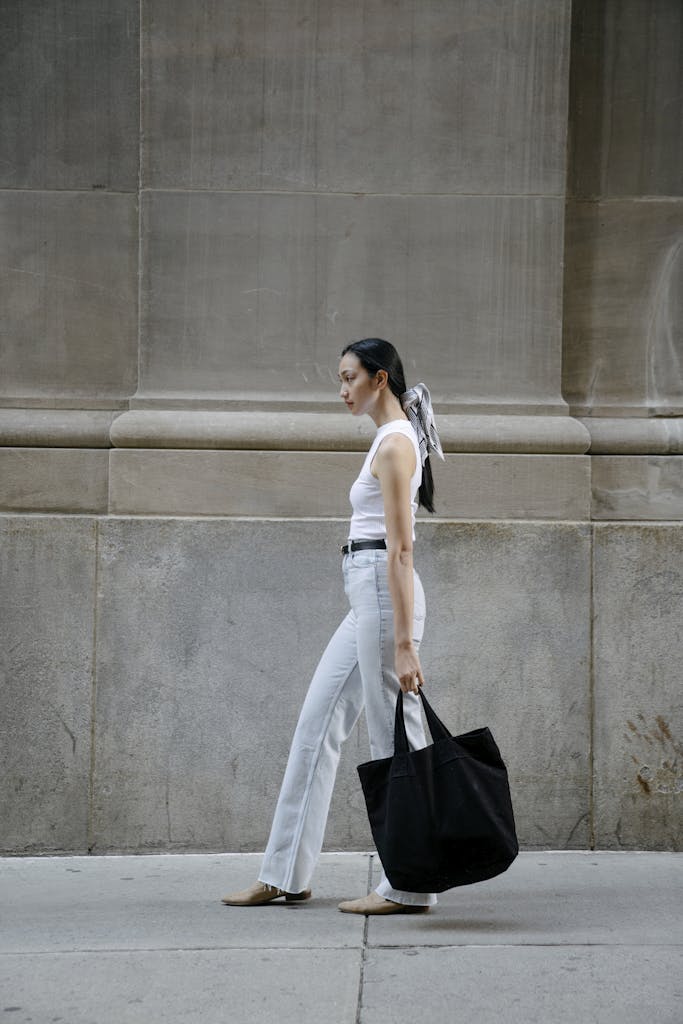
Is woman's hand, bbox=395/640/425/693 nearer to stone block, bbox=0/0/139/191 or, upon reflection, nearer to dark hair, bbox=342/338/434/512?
dark hair, bbox=342/338/434/512

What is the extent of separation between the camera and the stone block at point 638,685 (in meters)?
5.86

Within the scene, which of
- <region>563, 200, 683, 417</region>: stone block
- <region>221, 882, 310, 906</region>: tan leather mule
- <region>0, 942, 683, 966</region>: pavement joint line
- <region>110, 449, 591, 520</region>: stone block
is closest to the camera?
<region>0, 942, 683, 966</region>: pavement joint line

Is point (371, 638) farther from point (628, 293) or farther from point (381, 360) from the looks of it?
point (628, 293)

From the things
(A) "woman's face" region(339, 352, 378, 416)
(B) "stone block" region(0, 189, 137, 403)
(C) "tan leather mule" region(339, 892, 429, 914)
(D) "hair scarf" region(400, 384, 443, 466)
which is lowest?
(C) "tan leather mule" region(339, 892, 429, 914)

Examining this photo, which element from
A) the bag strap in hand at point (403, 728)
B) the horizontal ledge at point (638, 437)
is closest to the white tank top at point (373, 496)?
the bag strap in hand at point (403, 728)

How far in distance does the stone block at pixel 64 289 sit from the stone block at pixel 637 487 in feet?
7.78

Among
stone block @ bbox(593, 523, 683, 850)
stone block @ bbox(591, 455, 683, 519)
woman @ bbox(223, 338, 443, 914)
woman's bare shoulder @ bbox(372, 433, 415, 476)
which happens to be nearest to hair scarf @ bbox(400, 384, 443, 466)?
woman @ bbox(223, 338, 443, 914)

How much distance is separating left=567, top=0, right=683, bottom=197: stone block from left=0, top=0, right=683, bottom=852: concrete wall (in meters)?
0.02

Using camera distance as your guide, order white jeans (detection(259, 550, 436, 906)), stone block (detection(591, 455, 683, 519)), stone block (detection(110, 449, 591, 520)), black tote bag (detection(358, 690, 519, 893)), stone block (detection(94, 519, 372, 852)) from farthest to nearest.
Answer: stone block (detection(591, 455, 683, 519)) → stone block (detection(110, 449, 591, 520)) → stone block (detection(94, 519, 372, 852)) → white jeans (detection(259, 550, 436, 906)) → black tote bag (detection(358, 690, 519, 893))

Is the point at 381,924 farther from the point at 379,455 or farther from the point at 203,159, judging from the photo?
the point at 203,159

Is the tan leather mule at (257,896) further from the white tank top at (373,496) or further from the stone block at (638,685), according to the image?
the stone block at (638,685)

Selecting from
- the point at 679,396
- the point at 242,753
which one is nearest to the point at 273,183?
the point at 679,396

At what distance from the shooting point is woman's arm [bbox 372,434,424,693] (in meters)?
4.51

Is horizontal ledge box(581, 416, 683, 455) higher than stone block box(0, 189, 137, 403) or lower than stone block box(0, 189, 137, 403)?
lower
